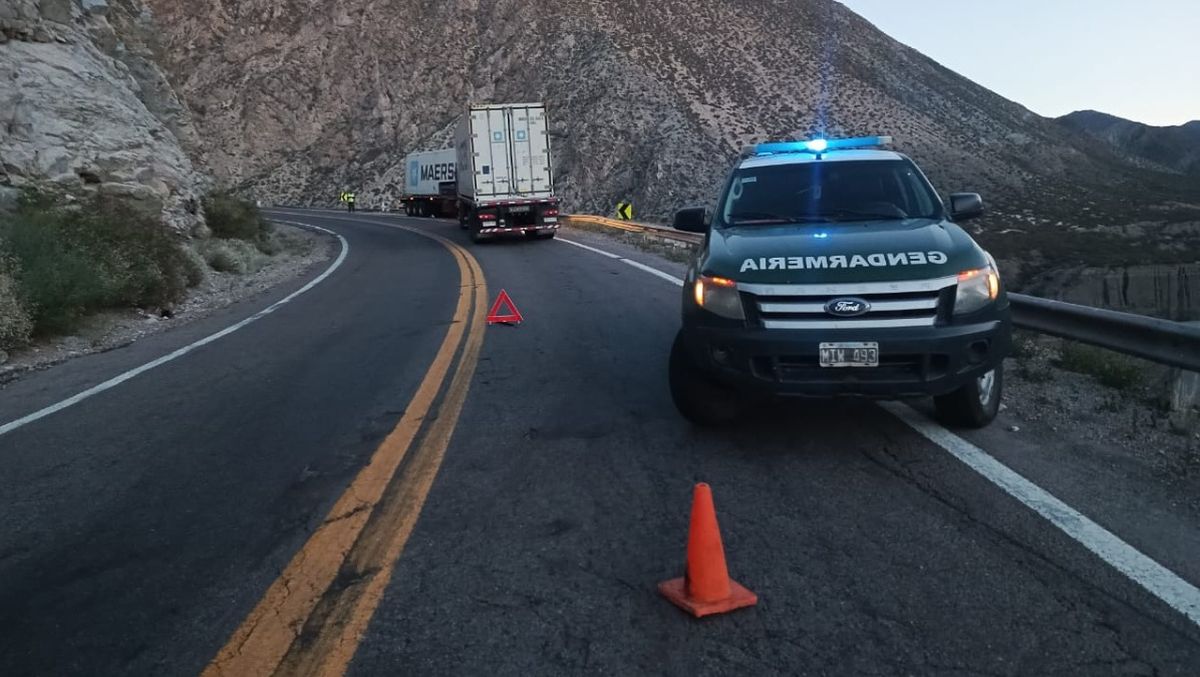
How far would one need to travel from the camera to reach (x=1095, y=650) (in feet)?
11.7

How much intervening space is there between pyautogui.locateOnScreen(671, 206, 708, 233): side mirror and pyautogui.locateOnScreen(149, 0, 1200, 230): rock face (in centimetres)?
3701

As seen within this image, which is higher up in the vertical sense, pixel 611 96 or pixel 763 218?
pixel 611 96

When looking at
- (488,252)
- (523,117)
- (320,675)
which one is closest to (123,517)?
(320,675)

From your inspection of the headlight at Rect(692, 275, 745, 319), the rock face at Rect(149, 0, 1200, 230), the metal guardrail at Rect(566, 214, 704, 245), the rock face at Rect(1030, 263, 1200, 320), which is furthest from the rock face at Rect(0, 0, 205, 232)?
the rock face at Rect(149, 0, 1200, 230)

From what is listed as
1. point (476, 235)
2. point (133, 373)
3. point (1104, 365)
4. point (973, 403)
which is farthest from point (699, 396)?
point (476, 235)

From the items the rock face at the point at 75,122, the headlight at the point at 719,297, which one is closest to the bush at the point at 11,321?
the rock face at the point at 75,122

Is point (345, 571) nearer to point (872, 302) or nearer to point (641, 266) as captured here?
point (872, 302)

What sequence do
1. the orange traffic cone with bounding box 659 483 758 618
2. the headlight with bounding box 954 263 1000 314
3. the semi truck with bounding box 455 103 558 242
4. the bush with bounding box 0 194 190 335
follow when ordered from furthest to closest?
the semi truck with bounding box 455 103 558 242 < the bush with bounding box 0 194 190 335 < the headlight with bounding box 954 263 1000 314 < the orange traffic cone with bounding box 659 483 758 618

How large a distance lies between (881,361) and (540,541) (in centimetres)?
215

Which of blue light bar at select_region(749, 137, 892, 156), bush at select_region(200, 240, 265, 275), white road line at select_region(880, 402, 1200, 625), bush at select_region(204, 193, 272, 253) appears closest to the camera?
white road line at select_region(880, 402, 1200, 625)

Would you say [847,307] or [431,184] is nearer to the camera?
[847,307]

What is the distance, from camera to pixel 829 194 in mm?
7242

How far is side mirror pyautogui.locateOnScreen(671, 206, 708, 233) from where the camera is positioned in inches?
297

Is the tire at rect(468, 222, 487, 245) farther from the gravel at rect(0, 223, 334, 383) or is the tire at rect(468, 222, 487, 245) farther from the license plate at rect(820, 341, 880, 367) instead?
the license plate at rect(820, 341, 880, 367)
